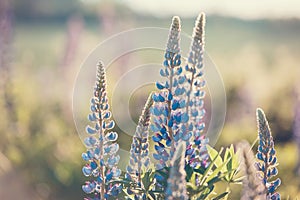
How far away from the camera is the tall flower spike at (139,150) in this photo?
178 cm

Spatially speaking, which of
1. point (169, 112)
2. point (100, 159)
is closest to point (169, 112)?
point (169, 112)

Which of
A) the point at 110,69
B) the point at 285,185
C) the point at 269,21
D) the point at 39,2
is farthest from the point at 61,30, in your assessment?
the point at 285,185

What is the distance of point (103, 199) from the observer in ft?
6.09

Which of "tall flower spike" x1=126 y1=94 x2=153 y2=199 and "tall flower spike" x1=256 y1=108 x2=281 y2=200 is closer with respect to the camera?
"tall flower spike" x1=256 y1=108 x2=281 y2=200

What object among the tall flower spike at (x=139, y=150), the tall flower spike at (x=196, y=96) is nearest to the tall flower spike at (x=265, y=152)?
the tall flower spike at (x=196, y=96)

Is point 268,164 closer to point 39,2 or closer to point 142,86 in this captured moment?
point 142,86

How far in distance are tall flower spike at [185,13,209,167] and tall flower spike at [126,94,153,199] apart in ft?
0.45

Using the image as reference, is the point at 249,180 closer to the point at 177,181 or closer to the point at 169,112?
the point at 177,181

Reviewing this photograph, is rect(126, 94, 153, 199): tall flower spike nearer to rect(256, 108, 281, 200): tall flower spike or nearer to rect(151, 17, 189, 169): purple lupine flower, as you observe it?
rect(151, 17, 189, 169): purple lupine flower

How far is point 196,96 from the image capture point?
2027mm

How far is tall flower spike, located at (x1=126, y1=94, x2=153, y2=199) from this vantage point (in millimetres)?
1778

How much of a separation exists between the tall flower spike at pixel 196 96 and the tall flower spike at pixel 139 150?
14 centimetres

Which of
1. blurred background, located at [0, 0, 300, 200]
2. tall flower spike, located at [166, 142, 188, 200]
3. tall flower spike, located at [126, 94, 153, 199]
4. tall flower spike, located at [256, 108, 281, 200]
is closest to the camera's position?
tall flower spike, located at [166, 142, 188, 200]

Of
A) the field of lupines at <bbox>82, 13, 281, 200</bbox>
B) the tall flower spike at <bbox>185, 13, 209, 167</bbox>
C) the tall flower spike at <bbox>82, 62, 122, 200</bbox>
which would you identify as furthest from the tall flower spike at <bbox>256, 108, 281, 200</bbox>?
the tall flower spike at <bbox>82, 62, 122, 200</bbox>
